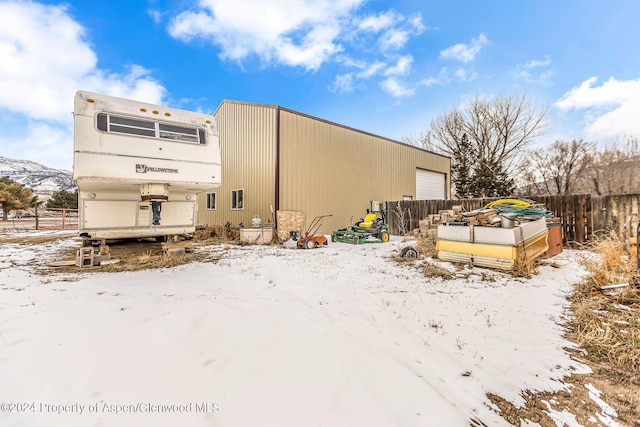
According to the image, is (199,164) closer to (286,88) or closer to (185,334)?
(185,334)

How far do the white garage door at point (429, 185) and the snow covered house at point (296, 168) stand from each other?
2067 mm

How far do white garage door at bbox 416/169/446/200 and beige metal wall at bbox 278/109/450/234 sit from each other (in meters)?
1.03

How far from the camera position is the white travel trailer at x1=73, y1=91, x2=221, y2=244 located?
555cm

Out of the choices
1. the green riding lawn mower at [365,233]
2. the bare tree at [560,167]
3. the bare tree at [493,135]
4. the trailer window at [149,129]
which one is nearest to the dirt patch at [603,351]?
the green riding lawn mower at [365,233]

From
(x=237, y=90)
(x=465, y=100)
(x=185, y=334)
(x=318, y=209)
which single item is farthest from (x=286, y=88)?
(x=185, y=334)

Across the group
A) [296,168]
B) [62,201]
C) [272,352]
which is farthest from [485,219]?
[62,201]

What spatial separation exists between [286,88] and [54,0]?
1361cm

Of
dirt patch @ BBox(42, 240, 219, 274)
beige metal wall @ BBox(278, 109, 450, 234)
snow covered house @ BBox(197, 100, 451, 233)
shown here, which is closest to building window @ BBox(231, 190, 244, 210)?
snow covered house @ BBox(197, 100, 451, 233)

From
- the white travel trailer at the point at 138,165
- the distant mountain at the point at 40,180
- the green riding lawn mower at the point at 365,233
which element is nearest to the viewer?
the white travel trailer at the point at 138,165

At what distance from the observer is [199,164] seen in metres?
6.80

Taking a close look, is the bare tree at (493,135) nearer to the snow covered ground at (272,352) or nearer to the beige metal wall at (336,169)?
the beige metal wall at (336,169)

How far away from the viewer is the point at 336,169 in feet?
42.9

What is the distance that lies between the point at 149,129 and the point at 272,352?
636cm

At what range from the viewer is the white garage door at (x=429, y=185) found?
58.4 ft
